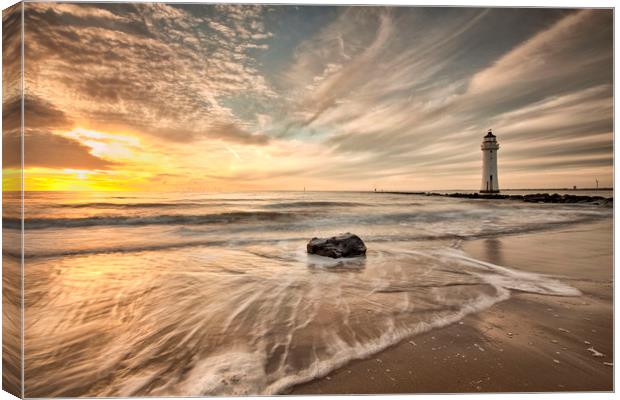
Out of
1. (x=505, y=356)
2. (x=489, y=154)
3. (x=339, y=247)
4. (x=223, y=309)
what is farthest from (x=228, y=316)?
(x=489, y=154)

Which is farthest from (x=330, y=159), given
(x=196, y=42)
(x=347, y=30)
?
(x=196, y=42)

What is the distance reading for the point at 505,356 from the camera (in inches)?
71.3

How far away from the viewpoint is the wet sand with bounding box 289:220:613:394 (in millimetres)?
1664

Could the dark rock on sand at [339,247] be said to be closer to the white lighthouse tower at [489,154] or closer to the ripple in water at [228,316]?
the ripple in water at [228,316]

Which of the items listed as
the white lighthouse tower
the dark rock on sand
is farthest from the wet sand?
the white lighthouse tower

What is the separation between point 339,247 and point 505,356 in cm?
276

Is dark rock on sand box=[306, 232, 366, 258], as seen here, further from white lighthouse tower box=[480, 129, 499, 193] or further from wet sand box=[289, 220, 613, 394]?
white lighthouse tower box=[480, 129, 499, 193]

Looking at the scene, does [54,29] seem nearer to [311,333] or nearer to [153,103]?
[153,103]

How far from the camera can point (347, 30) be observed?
10.2ft

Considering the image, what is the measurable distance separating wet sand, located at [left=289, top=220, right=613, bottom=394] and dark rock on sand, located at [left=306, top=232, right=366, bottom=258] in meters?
2.22

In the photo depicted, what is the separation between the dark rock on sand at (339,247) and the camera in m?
4.42

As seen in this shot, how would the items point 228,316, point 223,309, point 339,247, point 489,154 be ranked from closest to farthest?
1. point 228,316
2. point 223,309
3. point 339,247
4. point 489,154

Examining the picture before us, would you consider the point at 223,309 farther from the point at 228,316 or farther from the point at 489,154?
the point at 489,154

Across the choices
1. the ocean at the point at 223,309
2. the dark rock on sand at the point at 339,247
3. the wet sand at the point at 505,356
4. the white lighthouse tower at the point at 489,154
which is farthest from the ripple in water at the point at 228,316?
the white lighthouse tower at the point at 489,154
